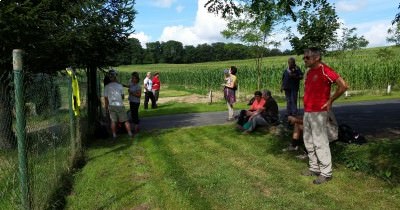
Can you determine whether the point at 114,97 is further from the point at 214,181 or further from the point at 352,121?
the point at 352,121

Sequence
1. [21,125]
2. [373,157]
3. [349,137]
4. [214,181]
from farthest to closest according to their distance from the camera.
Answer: [349,137] < [373,157] < [214,181] < [21,125]

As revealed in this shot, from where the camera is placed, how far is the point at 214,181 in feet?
23.1

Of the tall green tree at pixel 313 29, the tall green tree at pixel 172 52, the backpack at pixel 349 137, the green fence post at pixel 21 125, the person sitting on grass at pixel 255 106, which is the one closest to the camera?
the green fence post at pixel 21 125

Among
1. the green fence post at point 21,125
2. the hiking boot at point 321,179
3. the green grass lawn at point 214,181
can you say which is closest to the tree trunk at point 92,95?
the green grass lawn at point 214,181

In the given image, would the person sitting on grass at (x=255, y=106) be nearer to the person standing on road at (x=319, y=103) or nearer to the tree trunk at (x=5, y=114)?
the person standing on road at (x=319, y=103)

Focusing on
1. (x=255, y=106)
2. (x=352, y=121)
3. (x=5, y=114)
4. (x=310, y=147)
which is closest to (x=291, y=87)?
(x=255, y=106)

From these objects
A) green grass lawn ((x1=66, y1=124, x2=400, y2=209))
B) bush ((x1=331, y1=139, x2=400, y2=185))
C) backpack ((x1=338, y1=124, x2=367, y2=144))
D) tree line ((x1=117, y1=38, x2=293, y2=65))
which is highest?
tree line ((x1=117, y1=38, x2=293, y2=65))

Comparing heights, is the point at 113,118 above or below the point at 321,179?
above

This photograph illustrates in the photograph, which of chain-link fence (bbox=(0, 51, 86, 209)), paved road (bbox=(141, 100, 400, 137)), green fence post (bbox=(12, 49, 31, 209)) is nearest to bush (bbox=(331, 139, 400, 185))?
paved road (bbox=(141, 100, 400, 137))

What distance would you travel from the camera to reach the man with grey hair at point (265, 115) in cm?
1150

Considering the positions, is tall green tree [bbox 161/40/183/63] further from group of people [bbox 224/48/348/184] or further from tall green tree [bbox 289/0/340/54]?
group of people [bbox 224/48/348/184]

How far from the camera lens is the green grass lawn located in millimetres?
5984

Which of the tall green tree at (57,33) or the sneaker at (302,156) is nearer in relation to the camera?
the sneaker at (302,156)

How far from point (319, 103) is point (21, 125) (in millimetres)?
4126
